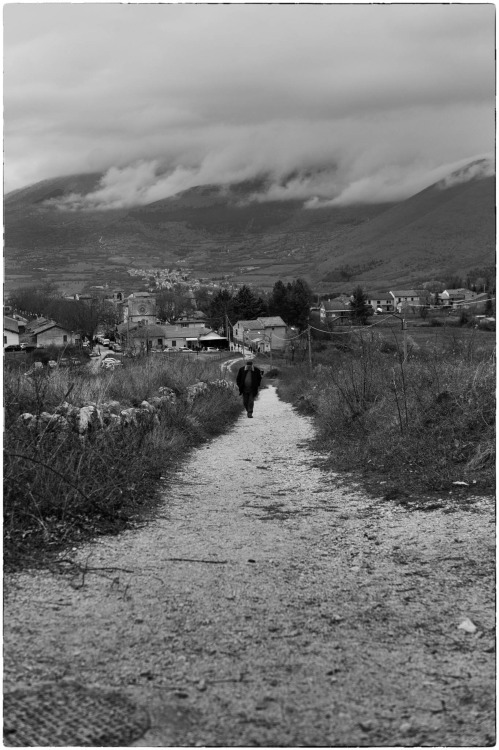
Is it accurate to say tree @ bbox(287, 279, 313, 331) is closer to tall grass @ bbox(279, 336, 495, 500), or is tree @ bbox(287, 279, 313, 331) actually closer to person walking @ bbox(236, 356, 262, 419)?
person walking @ bbox(236, 356, 262, 419)

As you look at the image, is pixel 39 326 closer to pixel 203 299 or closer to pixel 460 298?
pixel 460 298

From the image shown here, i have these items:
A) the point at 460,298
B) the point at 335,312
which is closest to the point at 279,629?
the point at 460,298

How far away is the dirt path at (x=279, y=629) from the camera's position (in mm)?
2939

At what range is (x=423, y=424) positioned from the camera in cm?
1066

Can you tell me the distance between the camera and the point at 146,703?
304 centimetres

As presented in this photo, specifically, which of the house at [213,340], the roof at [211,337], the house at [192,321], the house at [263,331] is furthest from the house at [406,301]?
the house at [192,321]

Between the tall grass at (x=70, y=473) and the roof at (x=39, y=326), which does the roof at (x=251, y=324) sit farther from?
the tall grass at (x=70, y=473)

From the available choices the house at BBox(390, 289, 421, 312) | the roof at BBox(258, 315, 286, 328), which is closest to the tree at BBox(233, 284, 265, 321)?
the roof at BBox(258, 315, 286, 328)

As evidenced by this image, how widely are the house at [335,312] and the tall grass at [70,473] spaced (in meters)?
51.1

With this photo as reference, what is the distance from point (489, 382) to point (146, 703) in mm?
8628

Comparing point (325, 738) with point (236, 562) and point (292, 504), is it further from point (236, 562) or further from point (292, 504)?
point (292, 504)

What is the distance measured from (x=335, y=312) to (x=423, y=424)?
2766 inches

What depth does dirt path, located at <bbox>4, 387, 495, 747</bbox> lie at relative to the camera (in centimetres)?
294

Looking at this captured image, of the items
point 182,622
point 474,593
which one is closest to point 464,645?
point 474,593
